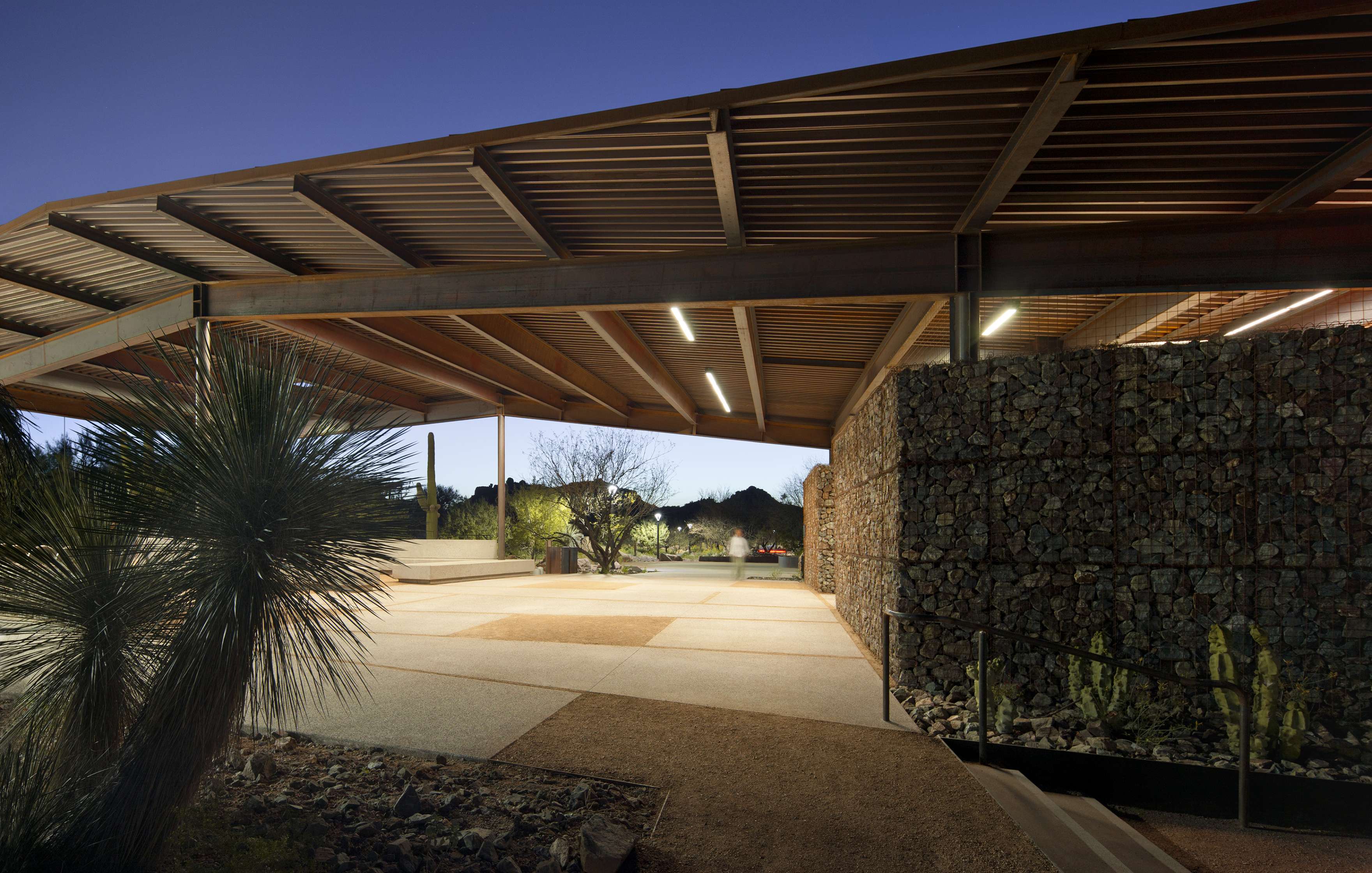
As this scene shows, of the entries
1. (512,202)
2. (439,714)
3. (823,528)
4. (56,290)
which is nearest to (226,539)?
(439,714)

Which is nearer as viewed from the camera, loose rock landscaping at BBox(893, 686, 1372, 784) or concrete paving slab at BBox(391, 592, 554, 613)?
loose rock landscaping at BBox(893, 686, 1372, 784)

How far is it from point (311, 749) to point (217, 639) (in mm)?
1886

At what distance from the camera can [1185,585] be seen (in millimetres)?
5438

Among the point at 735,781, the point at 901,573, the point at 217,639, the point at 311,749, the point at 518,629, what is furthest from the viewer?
the point at 518,629

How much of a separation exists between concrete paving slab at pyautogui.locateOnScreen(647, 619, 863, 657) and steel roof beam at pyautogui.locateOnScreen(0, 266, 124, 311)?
9884 mm

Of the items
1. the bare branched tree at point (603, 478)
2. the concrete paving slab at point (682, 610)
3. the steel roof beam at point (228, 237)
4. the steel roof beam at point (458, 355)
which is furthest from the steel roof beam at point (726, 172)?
the bare branched tree at point (603, 478)

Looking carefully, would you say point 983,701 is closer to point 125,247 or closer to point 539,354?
point 539,354

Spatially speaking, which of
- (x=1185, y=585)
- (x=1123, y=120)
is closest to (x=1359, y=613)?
(x=1185, y=585)

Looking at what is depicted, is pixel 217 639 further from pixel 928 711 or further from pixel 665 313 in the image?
pixel 665 313

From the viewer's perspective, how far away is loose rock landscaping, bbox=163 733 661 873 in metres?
2.74

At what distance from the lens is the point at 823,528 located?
13.8 meters

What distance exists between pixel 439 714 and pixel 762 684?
2.53 meters

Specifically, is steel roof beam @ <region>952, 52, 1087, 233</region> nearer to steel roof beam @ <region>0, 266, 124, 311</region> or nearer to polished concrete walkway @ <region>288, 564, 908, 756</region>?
polished concrete walkway @ <region>288, 564, 908, 756</region>

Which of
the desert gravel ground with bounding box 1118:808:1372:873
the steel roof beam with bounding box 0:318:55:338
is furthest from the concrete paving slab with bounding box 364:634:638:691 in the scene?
the steel roof beam with bounding box 0:318:55:338
